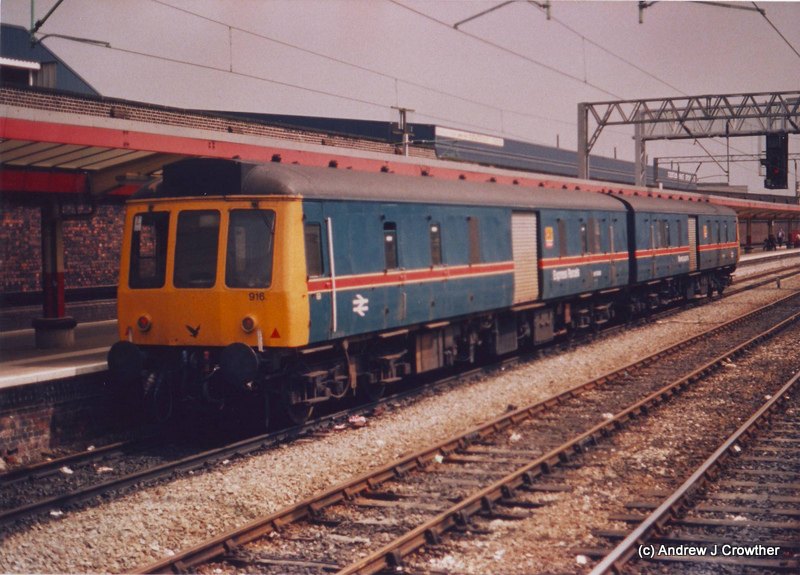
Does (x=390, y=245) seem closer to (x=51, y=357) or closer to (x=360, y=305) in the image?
(x=360, y=305)

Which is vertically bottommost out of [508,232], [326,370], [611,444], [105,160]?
[611,444]

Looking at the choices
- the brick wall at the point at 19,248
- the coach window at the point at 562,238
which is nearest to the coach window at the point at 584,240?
the coach window at the point at 562,238

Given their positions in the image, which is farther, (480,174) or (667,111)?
(667,111)

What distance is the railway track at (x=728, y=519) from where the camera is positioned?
6.80 meters

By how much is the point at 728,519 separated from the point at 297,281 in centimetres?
542

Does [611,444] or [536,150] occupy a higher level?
[536,150]

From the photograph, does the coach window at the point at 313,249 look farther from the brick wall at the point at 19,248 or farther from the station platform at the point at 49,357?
the brick wall at the point at 19,248

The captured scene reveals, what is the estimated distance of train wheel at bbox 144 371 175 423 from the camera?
443 inches

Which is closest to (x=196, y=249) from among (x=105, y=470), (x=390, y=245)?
(x=105, y=470)

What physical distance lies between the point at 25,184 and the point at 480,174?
8.76 m

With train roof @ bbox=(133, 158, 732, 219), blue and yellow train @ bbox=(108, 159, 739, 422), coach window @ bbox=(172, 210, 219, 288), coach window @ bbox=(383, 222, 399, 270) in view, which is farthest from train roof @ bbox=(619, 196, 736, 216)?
coach window @ bbox=(172, 210, 219, 288)

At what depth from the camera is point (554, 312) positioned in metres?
19.7

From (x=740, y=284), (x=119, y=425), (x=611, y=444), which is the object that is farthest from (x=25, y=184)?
(x=740, y=284)

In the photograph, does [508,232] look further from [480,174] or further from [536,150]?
[536,150]
